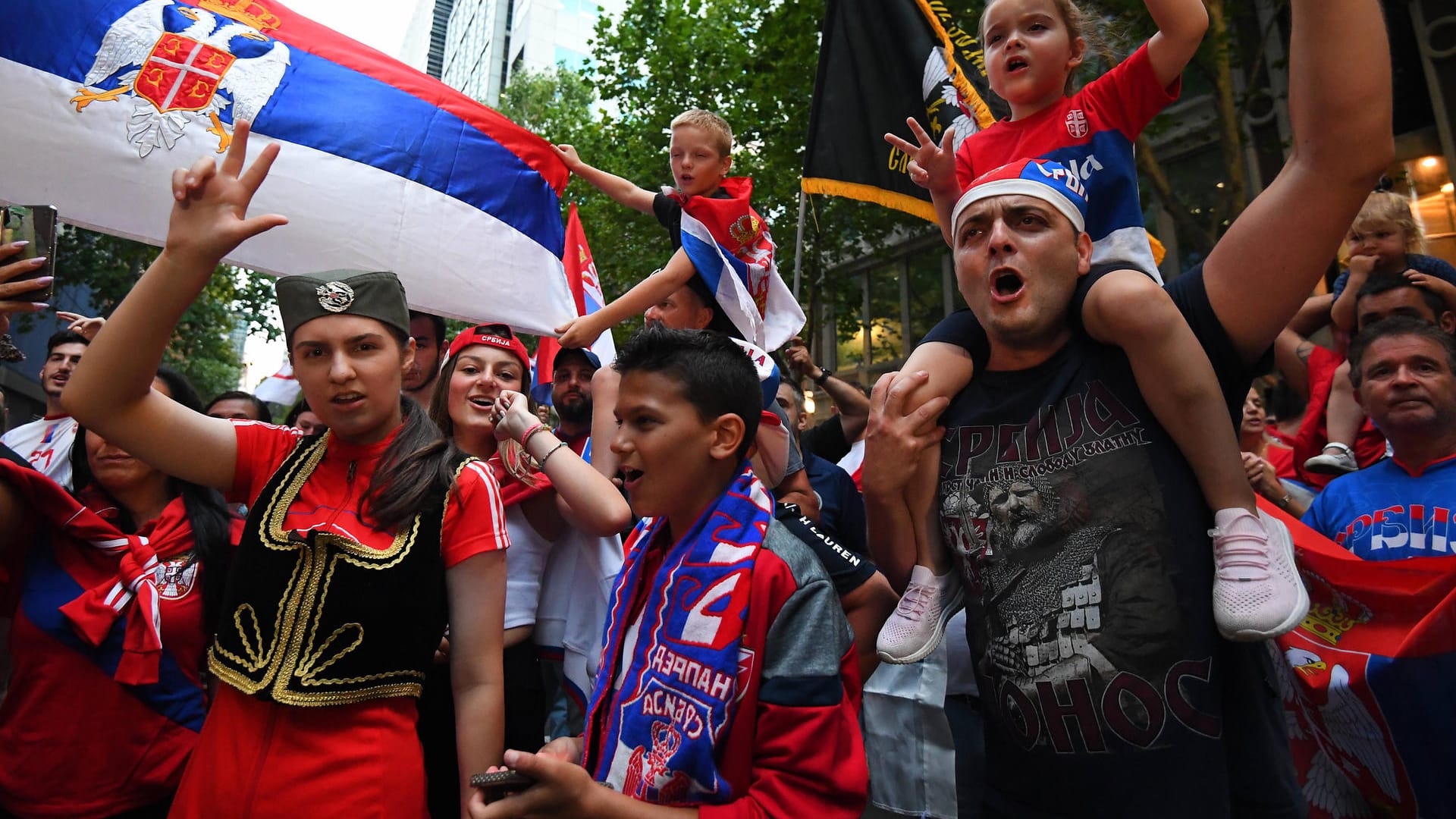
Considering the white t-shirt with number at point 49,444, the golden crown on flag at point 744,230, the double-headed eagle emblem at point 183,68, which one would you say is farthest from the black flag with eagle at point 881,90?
the white t-shirt with number at point 49,444

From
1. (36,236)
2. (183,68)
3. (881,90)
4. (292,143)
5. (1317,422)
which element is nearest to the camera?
(36,236)

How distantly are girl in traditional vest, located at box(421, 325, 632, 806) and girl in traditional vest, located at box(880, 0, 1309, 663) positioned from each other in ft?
3.69

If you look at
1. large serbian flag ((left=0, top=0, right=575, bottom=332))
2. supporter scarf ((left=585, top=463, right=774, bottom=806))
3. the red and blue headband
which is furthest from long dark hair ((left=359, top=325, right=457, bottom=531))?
large serbian flag ((left=0, top=0, right=575, bottom=332))

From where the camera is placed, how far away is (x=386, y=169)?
4.23 m

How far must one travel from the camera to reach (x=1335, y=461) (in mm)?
3756

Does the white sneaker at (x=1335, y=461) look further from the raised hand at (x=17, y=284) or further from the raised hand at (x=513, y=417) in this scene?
the raised hand at (x=17, y=284)

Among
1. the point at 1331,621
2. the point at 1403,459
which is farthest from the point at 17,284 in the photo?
the point at 1403,459

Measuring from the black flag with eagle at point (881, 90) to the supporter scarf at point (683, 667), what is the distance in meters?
3.58

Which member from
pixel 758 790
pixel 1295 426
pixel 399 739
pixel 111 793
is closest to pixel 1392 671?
pixel 758 790

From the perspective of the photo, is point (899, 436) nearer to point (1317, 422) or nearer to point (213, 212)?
point (213, 212)

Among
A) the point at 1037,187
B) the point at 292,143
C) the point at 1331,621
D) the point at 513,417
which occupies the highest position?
the point at 292,143

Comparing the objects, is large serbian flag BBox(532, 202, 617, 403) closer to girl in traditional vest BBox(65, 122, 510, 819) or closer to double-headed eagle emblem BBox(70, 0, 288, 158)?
double-headed eagle emblem BBox(70, 0, 288, 158)

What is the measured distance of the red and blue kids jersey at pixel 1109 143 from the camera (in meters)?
2.58

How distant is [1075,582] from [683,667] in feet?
2.90
